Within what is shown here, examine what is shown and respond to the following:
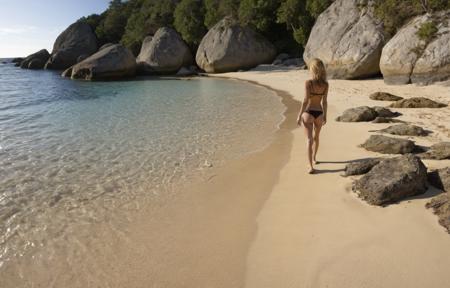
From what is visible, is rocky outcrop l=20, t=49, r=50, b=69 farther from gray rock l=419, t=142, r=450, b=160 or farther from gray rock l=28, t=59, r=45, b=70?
gray rock l=419, t=142, r=450, b=160

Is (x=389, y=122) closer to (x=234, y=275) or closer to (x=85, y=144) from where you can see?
(x=234, y=275)

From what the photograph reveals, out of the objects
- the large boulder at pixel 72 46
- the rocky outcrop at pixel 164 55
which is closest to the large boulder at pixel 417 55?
the rocky outcrop at pixel 164 55

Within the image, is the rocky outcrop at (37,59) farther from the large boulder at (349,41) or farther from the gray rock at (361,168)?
the gray rock at (361,168)

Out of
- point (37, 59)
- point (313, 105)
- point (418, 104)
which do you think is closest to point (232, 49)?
point (418, 104)

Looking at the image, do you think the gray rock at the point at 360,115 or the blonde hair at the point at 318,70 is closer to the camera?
the blonde hair at the point at 318,70

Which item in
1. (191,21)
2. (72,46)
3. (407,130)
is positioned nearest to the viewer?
(407,130)

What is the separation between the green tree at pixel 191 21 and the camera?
32.3 m

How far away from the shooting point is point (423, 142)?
6.57 m

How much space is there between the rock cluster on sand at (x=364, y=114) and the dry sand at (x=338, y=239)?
270 centimetres

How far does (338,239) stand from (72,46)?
42763 millimetres

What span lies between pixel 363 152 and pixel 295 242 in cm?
307

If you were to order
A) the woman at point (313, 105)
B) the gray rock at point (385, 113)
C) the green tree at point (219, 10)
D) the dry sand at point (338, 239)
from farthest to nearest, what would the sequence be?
the green tree at point (219, 10) → the gray rock at point (385, 113) → the woman at point (313, 105) → the dry sand at point (338, 239)

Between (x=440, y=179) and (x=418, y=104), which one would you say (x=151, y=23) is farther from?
(x=440, y=179)

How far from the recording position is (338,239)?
12.6 ft
